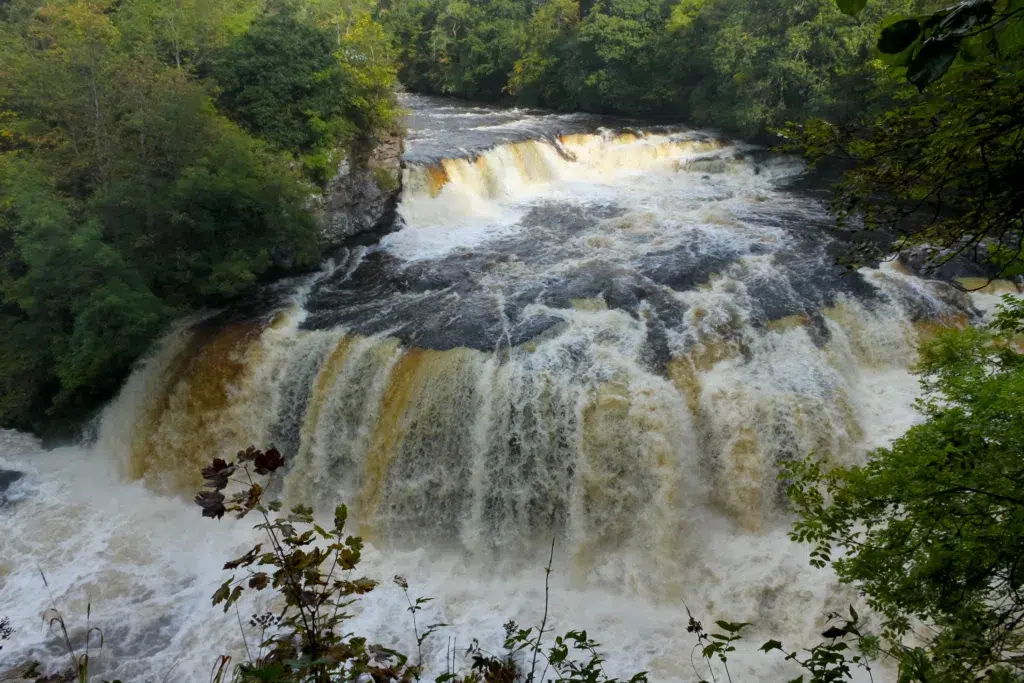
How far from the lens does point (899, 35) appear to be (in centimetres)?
108

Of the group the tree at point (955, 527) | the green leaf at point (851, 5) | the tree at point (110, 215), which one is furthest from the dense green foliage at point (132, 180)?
the green leaf at point (851, 5)

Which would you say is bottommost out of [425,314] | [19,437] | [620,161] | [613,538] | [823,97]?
[19,437]

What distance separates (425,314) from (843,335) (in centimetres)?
573

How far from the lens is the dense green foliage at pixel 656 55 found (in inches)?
632

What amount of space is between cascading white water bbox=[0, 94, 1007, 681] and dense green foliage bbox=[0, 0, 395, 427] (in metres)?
0.91

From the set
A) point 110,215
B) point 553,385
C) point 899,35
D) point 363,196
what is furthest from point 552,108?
point 899,35

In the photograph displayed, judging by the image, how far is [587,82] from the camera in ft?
70.0

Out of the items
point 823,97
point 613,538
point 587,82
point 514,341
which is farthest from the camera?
point 587,82

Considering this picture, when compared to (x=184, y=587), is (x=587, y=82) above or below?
above

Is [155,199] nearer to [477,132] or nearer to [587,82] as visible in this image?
[477,132]

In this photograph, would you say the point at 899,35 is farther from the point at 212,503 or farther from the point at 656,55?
the point at 656,55

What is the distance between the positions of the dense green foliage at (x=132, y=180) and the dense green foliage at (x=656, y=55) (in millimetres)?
8955

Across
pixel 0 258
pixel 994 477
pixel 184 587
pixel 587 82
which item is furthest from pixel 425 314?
pixel 587 82

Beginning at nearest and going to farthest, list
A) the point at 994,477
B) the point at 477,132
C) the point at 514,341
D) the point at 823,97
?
1. the point at 994,477
2. the point at 514,341
3. the point at 823,97
4. the point at 477,132
